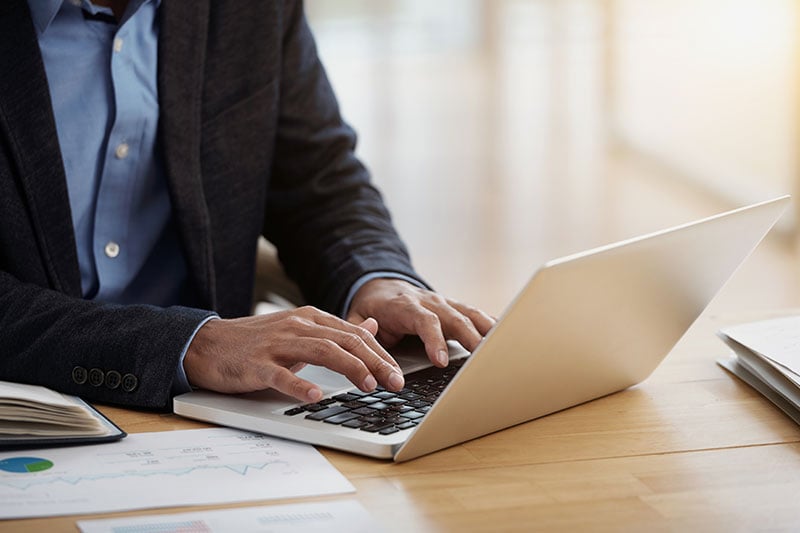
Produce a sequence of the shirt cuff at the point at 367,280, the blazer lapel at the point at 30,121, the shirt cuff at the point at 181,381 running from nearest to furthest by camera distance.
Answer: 1. the shirt cuff at the point at 181,381
2. the blazer lapel at the point at 30,121
3. the shirt cuff at the point at 367,280

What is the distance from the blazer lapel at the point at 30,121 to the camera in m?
1.23

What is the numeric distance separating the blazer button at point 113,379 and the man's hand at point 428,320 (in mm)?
289

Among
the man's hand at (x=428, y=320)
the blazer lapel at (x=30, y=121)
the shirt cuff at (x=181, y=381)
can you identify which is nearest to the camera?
the shirt cuff at (x=181, y=381)

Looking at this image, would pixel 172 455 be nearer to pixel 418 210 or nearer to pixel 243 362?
pixel 243 362

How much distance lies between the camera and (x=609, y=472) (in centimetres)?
85

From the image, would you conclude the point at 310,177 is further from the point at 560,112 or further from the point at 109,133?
the point at 560,112

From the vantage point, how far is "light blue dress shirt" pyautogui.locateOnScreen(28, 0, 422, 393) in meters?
1.34

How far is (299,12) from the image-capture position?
1.59 meters

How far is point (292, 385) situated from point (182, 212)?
54 cm

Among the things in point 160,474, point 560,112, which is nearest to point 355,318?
point 160,474

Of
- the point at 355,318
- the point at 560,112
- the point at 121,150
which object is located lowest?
the point at 560,112

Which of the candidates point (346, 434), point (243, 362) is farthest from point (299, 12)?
point (346, 434)

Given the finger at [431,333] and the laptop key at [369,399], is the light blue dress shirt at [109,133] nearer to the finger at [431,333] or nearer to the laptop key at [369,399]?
the finger at [431,333]

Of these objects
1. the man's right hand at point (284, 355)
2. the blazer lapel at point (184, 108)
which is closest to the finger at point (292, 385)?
the man's right hand at point (284, 355)
